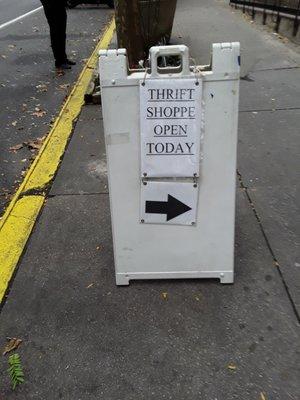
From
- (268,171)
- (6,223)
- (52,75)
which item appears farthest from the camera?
(52,75)

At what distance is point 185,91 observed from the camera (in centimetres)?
218

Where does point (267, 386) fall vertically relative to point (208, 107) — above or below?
below

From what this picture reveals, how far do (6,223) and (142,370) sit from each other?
167 cm

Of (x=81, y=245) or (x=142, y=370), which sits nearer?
(x=142, y=370)

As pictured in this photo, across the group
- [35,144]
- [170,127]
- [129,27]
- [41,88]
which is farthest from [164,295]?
[41,88]

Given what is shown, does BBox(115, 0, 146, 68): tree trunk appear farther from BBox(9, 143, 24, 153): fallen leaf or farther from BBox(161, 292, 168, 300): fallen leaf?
BBox(161, 292, 168, 300): fallen leaf

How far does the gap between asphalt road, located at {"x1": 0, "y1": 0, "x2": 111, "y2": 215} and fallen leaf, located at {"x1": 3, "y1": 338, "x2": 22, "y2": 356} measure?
56.7 inches

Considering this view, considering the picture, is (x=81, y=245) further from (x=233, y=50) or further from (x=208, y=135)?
(x=233, y=50)

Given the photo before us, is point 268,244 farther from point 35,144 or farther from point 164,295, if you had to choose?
point 35,144

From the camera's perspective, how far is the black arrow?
2.43 m

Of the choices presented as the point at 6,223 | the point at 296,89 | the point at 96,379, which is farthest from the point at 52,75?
the point at 96,379

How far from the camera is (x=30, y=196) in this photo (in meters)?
3.71

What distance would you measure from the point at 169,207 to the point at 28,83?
544cm

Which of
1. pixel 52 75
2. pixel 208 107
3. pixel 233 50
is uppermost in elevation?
pixel 233 50
